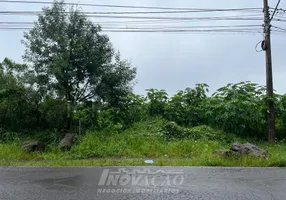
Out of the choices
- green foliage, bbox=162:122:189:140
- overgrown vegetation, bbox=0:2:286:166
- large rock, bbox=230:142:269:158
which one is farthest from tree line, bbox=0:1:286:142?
large rock, bbox=230:142:269:158

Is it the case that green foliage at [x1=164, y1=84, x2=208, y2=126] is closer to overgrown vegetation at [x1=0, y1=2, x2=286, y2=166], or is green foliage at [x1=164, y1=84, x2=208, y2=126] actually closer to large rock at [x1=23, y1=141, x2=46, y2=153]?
overgrown vegetation at [x1=0, y1=2, x2=286, y2=166]

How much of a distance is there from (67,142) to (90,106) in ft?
6.14

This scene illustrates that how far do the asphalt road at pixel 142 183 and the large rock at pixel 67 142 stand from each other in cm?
296

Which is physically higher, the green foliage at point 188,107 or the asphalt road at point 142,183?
the green foliage at point 188,107

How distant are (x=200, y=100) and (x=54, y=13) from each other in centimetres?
697

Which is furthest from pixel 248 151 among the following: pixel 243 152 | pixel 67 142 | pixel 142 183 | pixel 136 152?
pixel 67 142

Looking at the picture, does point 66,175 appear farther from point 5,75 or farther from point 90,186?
point 5,75

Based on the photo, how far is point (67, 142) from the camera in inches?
429

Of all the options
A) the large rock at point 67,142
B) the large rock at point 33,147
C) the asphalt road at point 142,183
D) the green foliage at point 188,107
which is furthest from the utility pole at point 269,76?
the large rock at point 33,147

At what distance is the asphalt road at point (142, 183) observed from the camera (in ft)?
18.2

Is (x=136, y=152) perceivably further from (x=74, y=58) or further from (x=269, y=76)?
(x=269, y=76)

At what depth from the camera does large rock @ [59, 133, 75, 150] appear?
420 inches

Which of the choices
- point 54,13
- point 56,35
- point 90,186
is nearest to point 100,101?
point 56,35

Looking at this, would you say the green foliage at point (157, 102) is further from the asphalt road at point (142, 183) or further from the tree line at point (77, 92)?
the asphalt road at point (142, 183)
